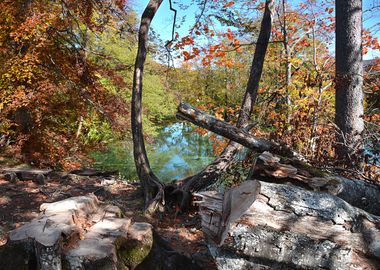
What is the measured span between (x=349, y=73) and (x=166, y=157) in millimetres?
10301

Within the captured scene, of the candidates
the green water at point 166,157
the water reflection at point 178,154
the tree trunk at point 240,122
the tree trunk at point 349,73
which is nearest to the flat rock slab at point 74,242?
the tree trunk at point 240,122

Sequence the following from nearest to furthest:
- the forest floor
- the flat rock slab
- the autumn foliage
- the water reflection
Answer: the flat rock slab → the forest floor → the autumn foliage → the water reflection

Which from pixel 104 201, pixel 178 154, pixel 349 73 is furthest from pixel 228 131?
pixel 178 154

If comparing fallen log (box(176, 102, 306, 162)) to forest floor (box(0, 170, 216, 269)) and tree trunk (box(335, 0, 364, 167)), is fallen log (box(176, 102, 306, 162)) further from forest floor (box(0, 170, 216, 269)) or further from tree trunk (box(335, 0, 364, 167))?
forest floor (box(0, 170, 216, 269))

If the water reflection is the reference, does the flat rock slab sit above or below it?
above

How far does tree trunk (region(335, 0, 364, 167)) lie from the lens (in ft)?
15.3

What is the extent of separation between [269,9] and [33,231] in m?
5.23

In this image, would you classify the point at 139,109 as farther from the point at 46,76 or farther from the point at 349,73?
the point at 46,76

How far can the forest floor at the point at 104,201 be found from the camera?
12.5ft

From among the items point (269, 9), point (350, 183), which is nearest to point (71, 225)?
point (350, 183)

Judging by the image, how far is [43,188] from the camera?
5.74m

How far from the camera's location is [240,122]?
18.2 feet

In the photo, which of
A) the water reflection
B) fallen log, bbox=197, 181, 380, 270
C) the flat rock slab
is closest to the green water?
the water reflection

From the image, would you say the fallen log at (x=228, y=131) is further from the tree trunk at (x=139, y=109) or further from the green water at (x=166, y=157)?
the green water at (x=166, y=157)
